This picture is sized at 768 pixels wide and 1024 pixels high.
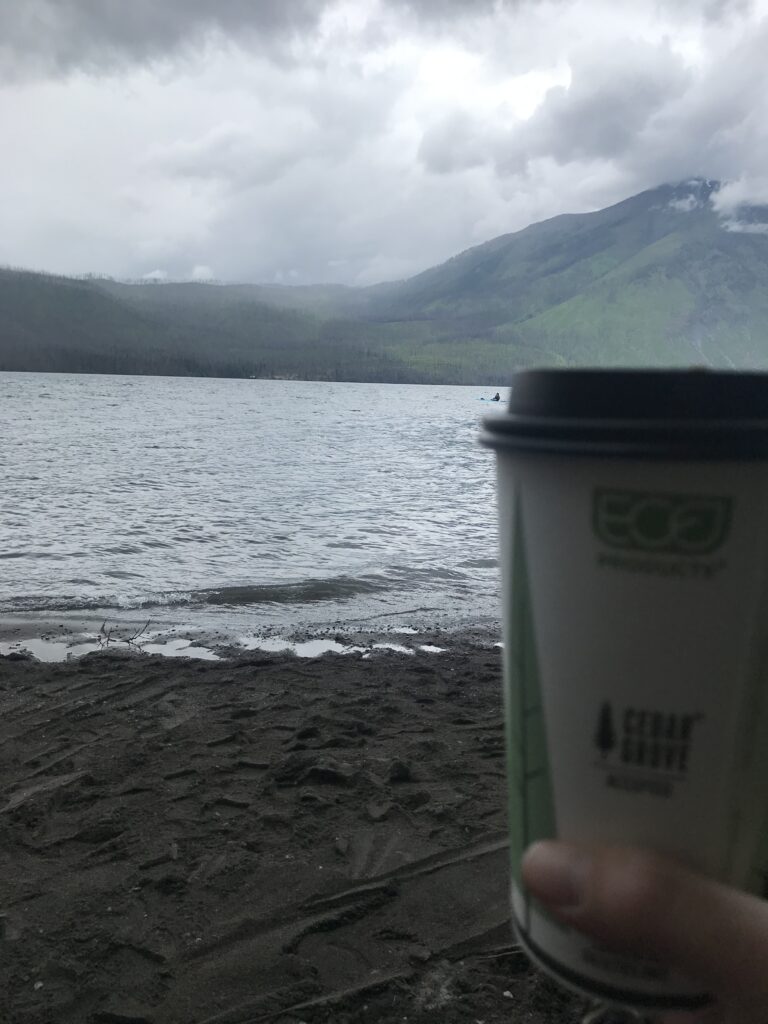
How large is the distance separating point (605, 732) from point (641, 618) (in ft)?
0.60

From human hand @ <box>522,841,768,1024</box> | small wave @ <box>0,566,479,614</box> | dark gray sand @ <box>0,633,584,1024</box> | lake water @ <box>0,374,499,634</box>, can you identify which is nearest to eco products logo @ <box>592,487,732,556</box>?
human hand @ <box>522,841,768,1024</box>

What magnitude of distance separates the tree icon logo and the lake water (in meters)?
1.15

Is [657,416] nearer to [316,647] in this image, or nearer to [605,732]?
[605,732]

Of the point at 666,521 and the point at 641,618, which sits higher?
the point at 666,521

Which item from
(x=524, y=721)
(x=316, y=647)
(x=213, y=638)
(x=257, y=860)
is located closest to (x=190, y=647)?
(x=213, y=638)

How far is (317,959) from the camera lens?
3.23 metres

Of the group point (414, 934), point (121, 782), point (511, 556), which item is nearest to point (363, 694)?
point (121, 782)

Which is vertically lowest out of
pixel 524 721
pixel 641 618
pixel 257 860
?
pixel 257 860

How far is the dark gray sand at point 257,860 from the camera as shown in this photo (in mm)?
3031

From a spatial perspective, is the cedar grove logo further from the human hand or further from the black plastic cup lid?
the black plastic cup lid

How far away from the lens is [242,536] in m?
15.2

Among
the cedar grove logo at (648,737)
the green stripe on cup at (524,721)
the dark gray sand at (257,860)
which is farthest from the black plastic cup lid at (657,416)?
the dark gray sand at (257,860)

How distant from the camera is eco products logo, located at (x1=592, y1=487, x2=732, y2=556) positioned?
3.35 ft

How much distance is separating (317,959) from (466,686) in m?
3.96
